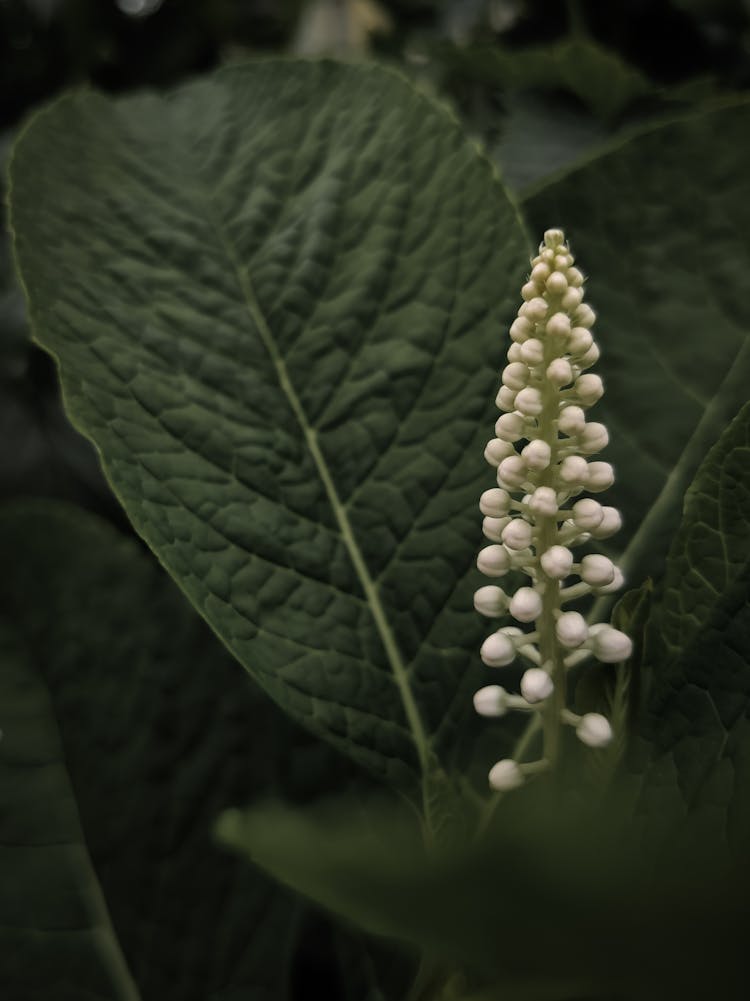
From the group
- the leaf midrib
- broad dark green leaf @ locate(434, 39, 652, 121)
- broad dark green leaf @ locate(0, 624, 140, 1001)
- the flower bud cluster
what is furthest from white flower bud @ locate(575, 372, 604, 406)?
broad dark green leaf @ locate(434, 39, 652, 121)

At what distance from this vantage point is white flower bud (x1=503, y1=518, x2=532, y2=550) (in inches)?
11.0

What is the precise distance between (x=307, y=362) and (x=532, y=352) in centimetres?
12

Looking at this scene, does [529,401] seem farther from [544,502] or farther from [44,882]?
[44,882]

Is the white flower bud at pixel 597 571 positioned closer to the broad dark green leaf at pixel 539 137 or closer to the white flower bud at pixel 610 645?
the white flower bud at pixel 610 645

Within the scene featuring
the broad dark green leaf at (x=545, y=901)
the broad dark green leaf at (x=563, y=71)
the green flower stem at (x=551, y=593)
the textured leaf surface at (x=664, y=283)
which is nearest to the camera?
the broad dark green leaf at (x=545, y=901)

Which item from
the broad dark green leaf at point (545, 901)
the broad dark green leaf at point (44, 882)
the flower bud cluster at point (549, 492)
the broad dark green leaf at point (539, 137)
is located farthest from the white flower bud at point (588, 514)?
the broad dark green leaf at point (539, 137)

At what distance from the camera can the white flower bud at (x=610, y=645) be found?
0.28 metres

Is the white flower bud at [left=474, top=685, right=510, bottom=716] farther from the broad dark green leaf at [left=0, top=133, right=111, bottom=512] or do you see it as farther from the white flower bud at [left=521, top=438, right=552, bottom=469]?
the broad dark green leaf at [left=0, top=133, right=111, bottom=512]

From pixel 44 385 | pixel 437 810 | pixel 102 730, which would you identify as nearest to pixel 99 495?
pixel 44 385

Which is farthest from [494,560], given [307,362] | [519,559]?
[307,362]

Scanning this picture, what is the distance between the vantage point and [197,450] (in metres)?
0.35

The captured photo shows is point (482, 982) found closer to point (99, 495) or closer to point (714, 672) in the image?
point (714, 672)

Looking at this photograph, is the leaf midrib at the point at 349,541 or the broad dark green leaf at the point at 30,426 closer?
the leaf midrib at the point at 349,541

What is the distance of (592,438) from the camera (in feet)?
0.93
